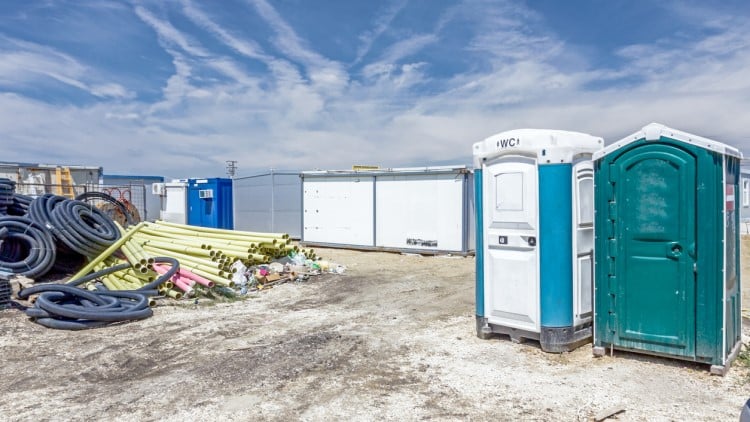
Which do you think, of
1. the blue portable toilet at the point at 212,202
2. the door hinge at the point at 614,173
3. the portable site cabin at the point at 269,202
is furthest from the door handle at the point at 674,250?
the blue portable toilet at the point at 212,202

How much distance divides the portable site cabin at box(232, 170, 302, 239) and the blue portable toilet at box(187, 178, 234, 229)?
0.39 metres

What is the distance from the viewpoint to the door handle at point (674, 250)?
509 cm

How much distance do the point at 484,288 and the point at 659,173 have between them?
2.24m

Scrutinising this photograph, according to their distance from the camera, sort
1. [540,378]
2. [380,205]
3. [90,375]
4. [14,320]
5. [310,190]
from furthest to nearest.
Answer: [310,190] < [380,205] < [14,320] < [90,375] < [540,378]

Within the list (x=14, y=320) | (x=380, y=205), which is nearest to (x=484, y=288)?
(x=14, y=320)

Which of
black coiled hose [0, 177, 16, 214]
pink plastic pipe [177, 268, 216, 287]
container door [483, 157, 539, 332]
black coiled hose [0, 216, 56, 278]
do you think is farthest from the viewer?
black coiled hose [0, 177, 16, 214]

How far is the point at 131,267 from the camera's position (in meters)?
10.4

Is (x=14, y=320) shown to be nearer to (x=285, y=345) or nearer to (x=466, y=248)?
(x=285, y=345)

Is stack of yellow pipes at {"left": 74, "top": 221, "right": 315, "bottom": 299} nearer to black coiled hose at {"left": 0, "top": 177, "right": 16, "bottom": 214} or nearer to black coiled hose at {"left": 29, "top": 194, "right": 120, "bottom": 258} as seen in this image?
black coiled hose at {"left": 29, "top": 194, "right": 120, "bottom": 258}

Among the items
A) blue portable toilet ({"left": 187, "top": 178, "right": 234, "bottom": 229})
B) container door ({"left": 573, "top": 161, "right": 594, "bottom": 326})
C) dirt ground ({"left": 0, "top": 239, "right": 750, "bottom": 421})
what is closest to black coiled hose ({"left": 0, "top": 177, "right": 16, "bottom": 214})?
dirt ground ({"left": 0, "top": 239, "right": 750, "bottom": 421})

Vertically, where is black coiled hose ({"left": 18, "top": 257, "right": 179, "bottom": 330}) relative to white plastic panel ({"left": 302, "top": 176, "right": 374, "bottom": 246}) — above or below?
below

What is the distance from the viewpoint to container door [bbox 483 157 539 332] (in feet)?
19.1

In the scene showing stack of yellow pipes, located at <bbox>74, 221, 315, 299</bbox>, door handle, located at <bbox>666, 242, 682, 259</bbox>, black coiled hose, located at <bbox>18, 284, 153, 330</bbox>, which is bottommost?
black coiled hose, located at <bbox>18, 284, 153, 330</bbox>

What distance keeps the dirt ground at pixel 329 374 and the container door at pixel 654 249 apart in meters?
0.36
